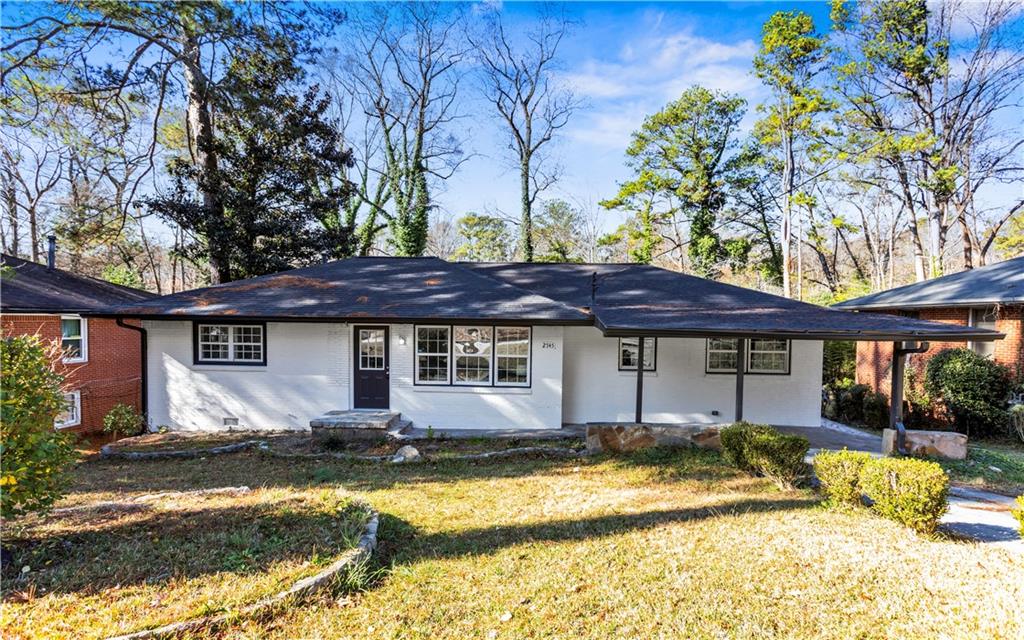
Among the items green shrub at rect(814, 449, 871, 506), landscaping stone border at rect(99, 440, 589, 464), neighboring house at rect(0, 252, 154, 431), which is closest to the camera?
green shrub at rect(814, 449, 871, 506)

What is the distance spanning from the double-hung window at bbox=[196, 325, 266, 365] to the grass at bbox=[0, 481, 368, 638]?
4828mm

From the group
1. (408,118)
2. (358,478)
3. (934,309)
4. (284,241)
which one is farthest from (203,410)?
(408,118)

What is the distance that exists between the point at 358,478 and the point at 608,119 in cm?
2288

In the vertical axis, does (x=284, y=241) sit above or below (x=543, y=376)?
above

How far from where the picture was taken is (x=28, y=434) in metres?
3.66

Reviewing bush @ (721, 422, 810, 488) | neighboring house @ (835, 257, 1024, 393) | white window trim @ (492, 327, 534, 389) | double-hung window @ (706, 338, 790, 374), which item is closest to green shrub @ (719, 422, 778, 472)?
bush @ (721, 422, 810, 488)

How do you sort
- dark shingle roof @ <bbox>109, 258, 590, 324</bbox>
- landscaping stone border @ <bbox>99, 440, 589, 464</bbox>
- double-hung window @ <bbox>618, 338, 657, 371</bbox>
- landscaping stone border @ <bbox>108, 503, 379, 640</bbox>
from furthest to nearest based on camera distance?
double-hung window @ <bbox>618, 338, 657, 371</bbox> → dark shingle roof @ <bbox>109, 258, 590, 324</bbox> → landscaping stone border @ <bbox>99, 440, 589, 464</bbox> → landscaping stone border @ <bbox>108, 503, 379, 640</bbox>

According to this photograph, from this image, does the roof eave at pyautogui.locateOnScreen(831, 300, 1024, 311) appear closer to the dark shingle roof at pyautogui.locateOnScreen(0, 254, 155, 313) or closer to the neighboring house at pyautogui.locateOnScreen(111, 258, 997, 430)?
the neighboring house at pyautogui.locateOnScreen(111, 258, 997, 430)

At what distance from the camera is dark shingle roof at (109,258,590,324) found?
9.18 m

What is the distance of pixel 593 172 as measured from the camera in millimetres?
28688

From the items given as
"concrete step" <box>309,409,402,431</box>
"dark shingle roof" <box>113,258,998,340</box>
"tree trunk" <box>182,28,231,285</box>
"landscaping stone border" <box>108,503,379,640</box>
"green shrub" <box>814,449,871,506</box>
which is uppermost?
"tree trunk" <box>182,28,231,285</box>

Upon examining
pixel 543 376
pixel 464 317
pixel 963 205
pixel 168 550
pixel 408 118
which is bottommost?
pixel 168 550

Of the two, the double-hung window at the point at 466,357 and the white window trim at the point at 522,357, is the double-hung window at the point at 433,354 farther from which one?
the white window trim at the point at 522,357

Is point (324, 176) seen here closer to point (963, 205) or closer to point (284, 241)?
point (284, 241)
